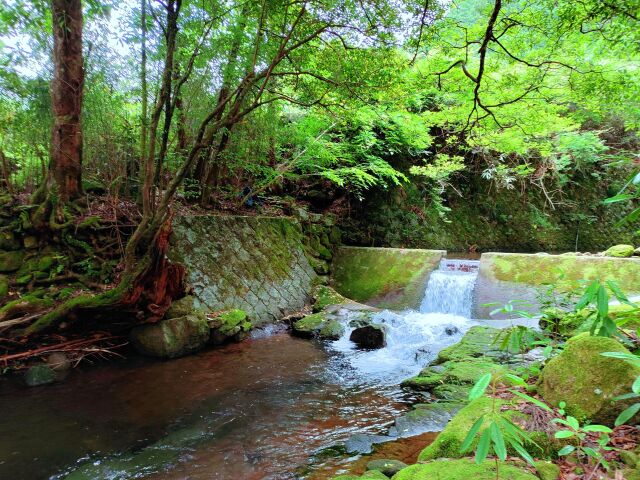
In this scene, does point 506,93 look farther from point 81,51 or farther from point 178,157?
point 81,51

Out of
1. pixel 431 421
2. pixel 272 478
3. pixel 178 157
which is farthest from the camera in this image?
pixel 178 157

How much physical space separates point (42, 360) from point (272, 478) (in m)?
4.10

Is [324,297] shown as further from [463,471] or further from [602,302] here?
[602,302]

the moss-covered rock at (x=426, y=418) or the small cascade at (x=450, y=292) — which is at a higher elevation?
the small cascade at (x=450, y=292)

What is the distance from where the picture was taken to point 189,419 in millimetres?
4074

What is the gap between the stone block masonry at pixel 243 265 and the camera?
7.16m

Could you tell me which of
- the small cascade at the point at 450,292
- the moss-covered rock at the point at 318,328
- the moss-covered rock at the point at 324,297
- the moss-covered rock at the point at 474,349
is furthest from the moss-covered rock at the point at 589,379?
the moss-covered rock at the point at 324,297

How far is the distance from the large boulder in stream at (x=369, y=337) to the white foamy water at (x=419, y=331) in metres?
0.13

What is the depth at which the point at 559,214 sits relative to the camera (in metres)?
15.1

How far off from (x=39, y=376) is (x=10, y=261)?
1954 millimetres

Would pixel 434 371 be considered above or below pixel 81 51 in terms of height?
below

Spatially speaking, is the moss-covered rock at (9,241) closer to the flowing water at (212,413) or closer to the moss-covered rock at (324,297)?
the flowing water at (212,413)

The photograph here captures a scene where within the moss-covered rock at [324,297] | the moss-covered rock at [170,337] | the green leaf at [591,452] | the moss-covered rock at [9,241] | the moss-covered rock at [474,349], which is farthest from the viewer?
the moss-covered rock at [324,297]

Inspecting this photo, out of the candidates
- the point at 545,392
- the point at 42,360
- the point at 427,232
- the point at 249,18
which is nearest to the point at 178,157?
the point at 249,18
